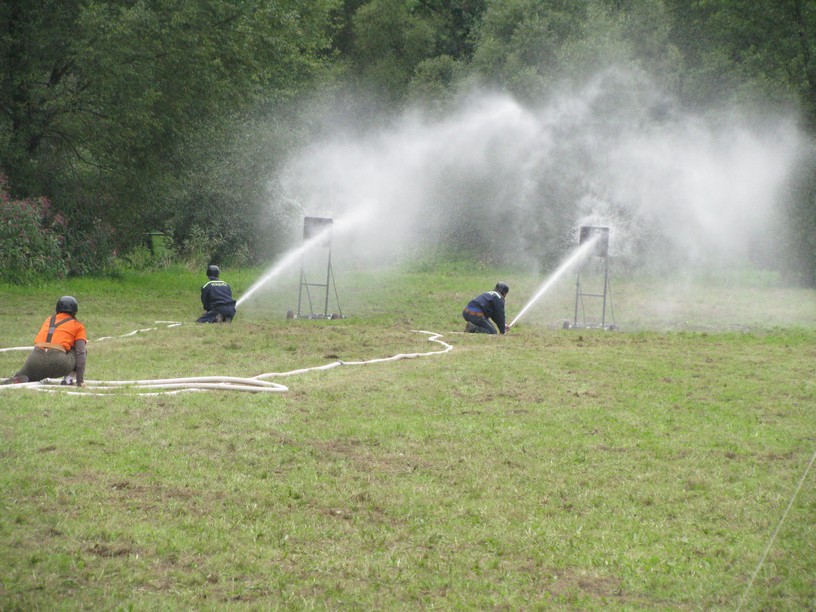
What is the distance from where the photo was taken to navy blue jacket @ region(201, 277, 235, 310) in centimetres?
1898

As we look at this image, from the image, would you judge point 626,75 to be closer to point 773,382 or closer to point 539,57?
point 539,57

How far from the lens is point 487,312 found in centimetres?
1884

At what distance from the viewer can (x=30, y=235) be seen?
24500mm

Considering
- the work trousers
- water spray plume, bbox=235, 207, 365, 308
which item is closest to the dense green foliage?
water spray plume, bbox=235, 207, 365, 308

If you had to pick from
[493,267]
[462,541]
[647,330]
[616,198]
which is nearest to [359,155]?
[493,267]

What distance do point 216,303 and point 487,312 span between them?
5.25m

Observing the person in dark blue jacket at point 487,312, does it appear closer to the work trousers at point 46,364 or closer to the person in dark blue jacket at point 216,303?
the person in dark blue jacket at point 216,303

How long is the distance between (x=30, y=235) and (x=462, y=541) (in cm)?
2067

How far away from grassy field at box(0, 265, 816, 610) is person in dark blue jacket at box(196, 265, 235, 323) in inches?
131

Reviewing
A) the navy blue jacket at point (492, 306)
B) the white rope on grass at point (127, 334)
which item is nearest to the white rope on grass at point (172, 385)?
the white rope on grass at point (127, 334)

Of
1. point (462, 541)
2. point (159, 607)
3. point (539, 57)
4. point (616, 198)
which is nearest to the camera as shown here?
point (159, 607)

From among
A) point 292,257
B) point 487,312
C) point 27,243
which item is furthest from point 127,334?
point 292,257

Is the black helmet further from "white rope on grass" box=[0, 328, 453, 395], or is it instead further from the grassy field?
the grassy field

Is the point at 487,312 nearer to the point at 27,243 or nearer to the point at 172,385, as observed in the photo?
the point at 172,385
